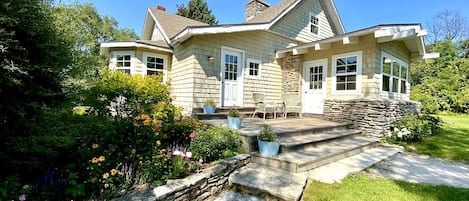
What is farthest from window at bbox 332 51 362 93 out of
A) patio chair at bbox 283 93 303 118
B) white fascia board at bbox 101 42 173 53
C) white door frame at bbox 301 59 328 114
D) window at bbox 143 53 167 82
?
window at bbox 143 53 167 82

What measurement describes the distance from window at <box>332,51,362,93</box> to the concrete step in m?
2.22

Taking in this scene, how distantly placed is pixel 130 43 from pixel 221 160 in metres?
6.88

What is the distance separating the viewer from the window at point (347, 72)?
274 inches

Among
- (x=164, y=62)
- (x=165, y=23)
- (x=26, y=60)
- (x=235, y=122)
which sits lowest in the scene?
(x=235, y=122)

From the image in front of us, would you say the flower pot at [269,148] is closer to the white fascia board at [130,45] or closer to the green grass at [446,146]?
the green grass at [446,146]

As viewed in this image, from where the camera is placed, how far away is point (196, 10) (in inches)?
850

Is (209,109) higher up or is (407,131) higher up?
(209,109)

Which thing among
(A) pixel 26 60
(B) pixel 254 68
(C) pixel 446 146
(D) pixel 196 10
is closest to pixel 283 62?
(B) pixel 254 68

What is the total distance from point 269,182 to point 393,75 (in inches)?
268

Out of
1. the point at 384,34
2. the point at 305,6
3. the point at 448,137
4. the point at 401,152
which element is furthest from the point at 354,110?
the point at 305,6

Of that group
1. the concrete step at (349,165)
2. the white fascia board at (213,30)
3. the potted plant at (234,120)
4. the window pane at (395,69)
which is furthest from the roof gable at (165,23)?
the window pane at (395,69)

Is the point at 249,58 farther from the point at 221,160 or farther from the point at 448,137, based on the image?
the point at 448,137

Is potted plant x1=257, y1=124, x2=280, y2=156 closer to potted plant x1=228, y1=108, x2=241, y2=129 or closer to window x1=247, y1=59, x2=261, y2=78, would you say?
potted plant x1=228, y1=108, x2=241, y2=129

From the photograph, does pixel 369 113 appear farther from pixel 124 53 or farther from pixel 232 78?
pixel 124 53
